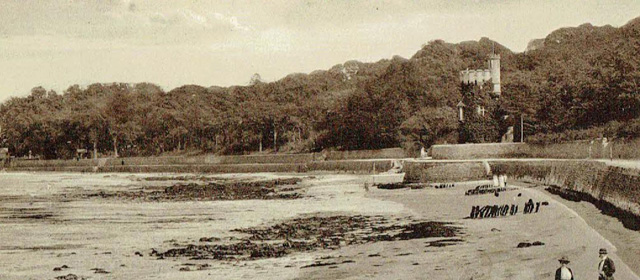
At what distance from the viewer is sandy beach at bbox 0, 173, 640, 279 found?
14516mm

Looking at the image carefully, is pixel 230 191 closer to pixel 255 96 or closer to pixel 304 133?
pixel 304 133

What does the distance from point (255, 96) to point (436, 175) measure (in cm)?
9129

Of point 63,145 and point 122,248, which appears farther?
point 63,145

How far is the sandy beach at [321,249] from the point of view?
14.5 metres

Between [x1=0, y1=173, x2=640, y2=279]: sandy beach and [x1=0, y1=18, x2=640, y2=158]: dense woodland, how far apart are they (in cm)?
1478

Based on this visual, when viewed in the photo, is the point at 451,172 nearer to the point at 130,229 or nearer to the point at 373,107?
the point at 130,229

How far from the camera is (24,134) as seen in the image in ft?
379

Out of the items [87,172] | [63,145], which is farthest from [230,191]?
[63,145]

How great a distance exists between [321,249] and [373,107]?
60.5m

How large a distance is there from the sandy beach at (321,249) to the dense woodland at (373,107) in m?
14.8

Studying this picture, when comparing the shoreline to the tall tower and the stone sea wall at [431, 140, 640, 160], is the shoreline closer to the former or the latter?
the stone sea wall at [431, 140, 640, 160]

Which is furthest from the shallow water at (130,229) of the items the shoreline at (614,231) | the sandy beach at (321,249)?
the shoreline at (614,231)

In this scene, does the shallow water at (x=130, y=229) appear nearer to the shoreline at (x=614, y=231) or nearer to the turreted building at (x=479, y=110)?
the shoreline at (x=614, y=231)

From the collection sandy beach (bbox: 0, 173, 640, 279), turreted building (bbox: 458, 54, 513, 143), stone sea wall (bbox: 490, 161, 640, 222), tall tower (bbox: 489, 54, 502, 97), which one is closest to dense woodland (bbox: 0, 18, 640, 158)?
turreted building (bbox: 458, 54, 513, 143)
